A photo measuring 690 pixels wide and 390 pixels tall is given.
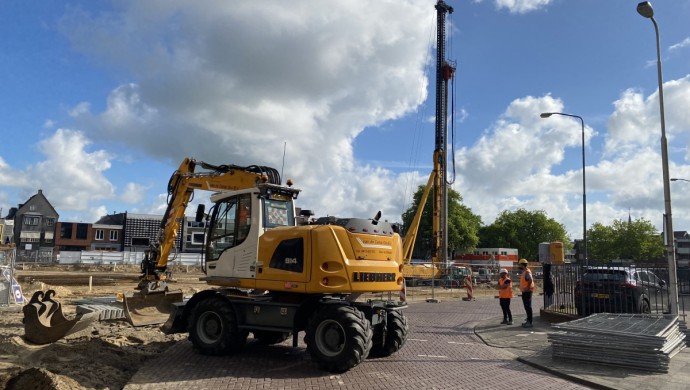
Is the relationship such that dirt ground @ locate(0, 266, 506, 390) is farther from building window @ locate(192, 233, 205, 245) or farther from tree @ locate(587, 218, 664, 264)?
tree @ locate(587, 218, 664, 264)

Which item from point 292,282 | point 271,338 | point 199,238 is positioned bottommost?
point 271,338

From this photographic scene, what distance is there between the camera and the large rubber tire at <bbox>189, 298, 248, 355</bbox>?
866cm

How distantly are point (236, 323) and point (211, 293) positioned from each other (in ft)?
2.90

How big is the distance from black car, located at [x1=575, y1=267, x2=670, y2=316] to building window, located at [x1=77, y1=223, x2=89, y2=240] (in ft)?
241

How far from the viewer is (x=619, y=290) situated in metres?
12.7

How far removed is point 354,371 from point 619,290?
27.6ft

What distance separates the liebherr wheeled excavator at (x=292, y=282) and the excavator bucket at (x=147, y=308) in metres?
2.16

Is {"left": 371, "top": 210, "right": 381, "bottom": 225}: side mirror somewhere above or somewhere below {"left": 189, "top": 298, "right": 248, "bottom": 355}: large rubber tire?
above

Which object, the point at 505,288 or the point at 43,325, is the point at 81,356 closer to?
the point at 43,325

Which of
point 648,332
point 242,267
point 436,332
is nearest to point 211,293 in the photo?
point 242,267

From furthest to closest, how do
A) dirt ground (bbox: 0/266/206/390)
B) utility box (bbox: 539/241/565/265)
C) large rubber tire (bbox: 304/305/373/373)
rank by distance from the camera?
1. utility box (bbox: 539/241/565/265)
2. large rubber tire (bbox: 304/305/373/373)
3. dirt ground (bbox: 0/266/206/390)

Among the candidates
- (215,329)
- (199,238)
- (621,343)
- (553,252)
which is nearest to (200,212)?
(199,238)

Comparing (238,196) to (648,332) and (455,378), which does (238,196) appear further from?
(648,332)

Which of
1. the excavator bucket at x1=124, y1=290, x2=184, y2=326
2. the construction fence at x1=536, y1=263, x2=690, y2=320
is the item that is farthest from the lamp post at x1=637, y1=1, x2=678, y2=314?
the excavator bucket at x1=124, y1=290, x2=184, y2=326
